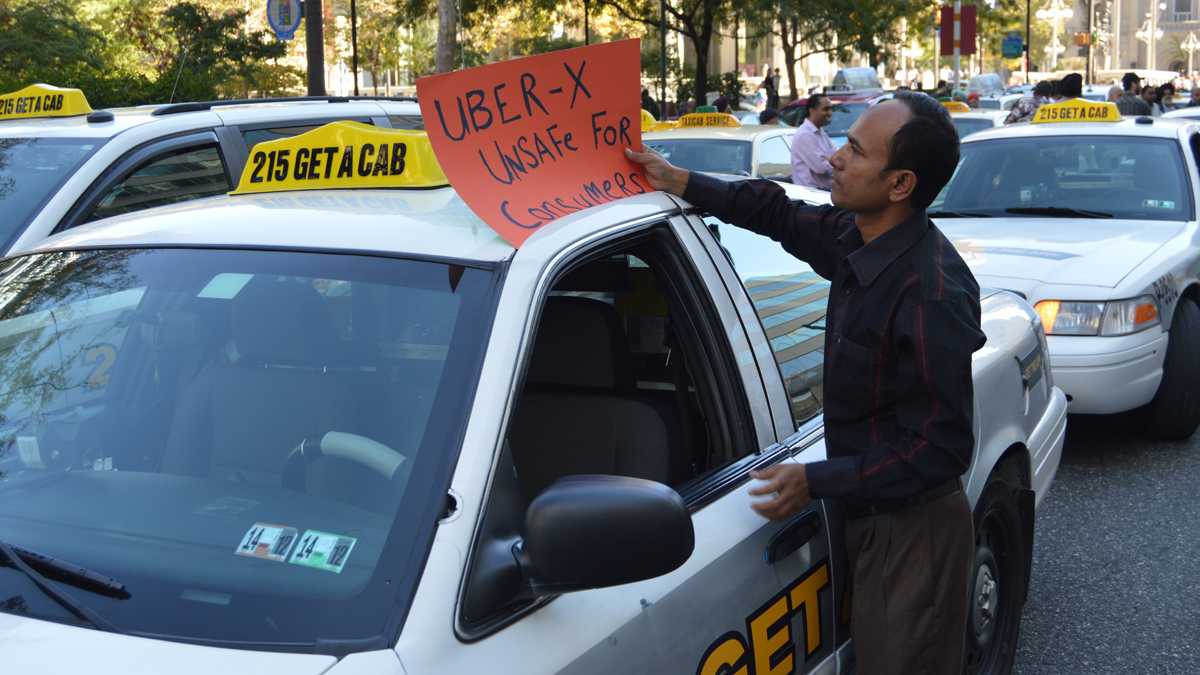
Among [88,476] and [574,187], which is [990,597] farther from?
[88,476]

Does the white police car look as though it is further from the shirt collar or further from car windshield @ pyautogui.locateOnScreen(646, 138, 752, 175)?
car windshield @ pyautogui.locateOnScreen(646, 138, 752, 175)

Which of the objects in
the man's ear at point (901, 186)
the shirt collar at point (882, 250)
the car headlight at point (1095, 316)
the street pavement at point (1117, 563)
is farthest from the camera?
the car headlight at point (1095, 316)

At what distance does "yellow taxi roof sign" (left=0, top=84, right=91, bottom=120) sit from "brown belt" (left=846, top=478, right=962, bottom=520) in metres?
4.84

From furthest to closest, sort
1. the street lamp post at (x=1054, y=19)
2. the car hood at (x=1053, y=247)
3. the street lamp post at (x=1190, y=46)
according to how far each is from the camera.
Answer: the street lamp post at (x=1190, y=46) < the street lamp post at (x=1054, y=19) < the car hood at (x=1053, y=247)

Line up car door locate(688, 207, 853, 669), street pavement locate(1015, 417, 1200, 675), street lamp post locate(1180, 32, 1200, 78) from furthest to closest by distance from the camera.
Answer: street lamp post locate(1180, 32, 1200, 78), street pavement locate(1015, 417, 1200, 675), car door locate(688, 207, 853, 669)

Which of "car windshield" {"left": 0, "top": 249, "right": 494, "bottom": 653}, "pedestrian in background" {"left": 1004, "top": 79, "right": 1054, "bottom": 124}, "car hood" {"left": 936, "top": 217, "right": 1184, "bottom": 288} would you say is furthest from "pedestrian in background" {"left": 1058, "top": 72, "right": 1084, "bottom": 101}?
"car windshield" {"left": 0, "top": 249, "right": 494, "bottom": 653}

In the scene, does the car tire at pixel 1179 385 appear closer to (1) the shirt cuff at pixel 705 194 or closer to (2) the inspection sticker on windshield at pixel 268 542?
(1) the shirt cuff at pixel 705 194

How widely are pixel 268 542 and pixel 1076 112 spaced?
791cm

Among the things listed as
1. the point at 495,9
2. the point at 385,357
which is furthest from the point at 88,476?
the point at 495,9

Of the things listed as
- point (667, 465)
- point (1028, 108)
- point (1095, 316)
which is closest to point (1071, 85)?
point (1028, 108)

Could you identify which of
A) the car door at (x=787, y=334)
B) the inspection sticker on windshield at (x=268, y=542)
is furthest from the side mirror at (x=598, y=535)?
the car door at (x=787, y=334)

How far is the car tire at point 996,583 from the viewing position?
11.6ft

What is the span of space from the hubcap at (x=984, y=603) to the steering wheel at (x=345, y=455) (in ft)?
6.33

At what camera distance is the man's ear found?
2844mm
